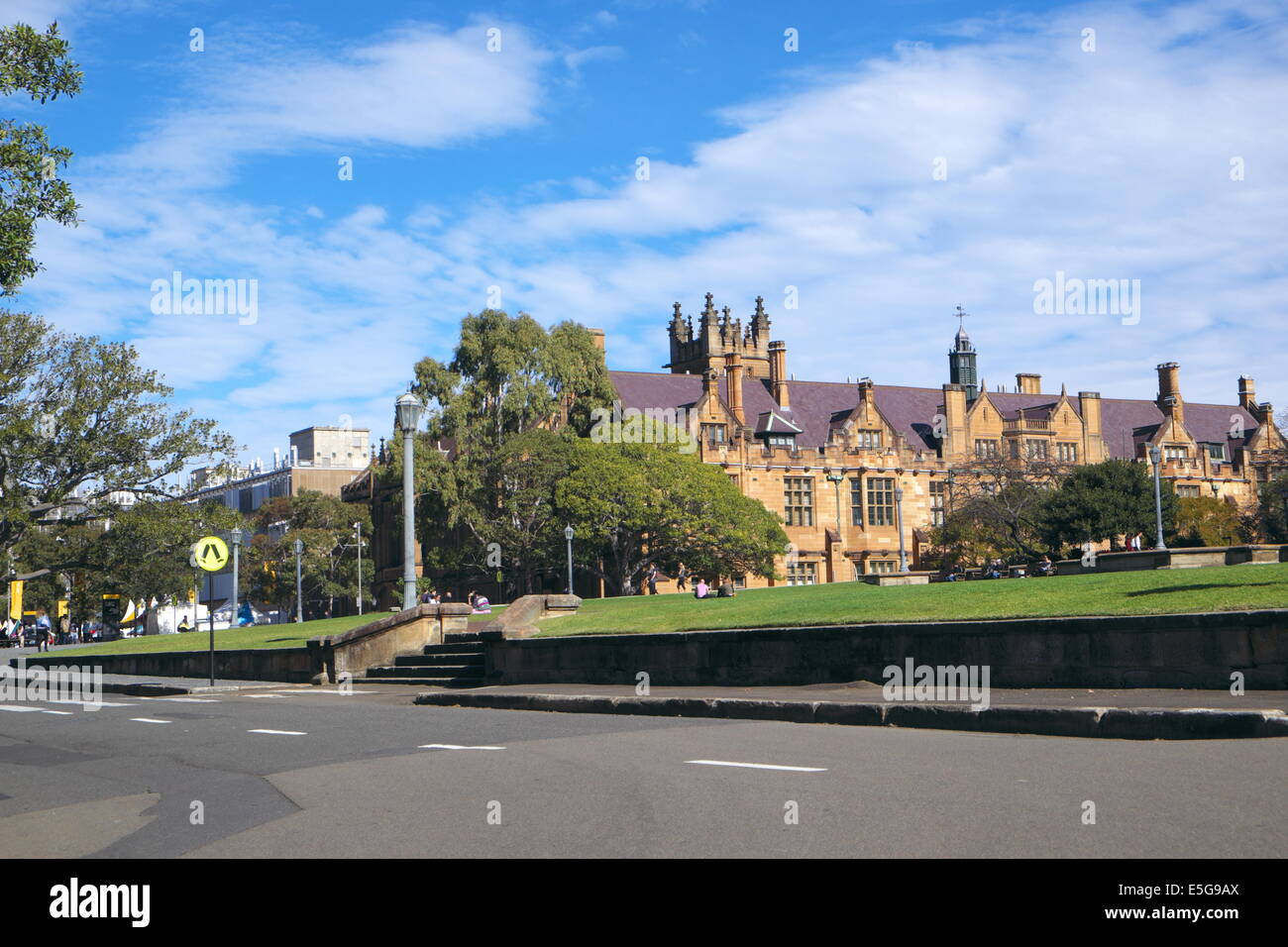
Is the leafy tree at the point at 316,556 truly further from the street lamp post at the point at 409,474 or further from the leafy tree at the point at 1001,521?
the street lamp post at the point at 409,474

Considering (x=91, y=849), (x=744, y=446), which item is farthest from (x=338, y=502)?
(x=91, y=849)

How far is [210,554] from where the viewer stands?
84.5 feet

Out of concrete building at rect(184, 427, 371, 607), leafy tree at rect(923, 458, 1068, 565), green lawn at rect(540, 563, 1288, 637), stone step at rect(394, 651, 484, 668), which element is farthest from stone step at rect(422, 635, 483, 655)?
concrete building at rect(184, 427, 371, 607)

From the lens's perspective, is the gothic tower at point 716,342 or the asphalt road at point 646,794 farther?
the gothic tower at point 716,342

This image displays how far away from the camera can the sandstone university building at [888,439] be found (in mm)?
79688

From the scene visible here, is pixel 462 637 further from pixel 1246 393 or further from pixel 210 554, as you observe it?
pixel 1246 393

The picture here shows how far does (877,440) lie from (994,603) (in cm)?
6600

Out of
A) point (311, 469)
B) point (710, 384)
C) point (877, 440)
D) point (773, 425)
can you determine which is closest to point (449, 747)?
point (710, 384)

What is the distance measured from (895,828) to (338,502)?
304 feet

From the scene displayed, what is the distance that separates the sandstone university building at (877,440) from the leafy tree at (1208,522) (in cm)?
637

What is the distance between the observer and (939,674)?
16.6 metres

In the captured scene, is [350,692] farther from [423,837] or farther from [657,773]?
[423,837]

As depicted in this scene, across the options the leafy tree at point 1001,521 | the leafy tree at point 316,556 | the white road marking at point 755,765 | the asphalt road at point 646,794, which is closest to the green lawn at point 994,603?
the asphalt road at point 646,794
